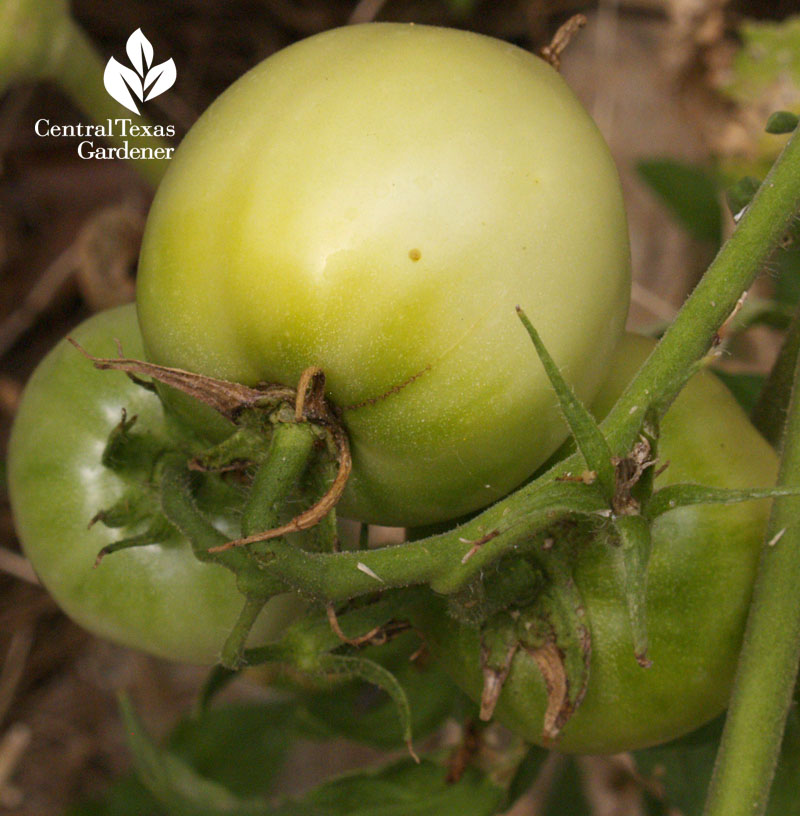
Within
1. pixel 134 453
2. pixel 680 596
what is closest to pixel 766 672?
pixel 680 596

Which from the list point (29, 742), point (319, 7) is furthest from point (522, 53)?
point (29, 742)

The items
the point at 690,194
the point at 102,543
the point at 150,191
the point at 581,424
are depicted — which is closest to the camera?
the point at 581,424

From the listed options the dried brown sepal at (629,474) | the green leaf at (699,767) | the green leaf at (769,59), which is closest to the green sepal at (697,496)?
the dried brown sepal at (629,474)

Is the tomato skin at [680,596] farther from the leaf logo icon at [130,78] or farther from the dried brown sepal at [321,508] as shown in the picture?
the leaf logo icon at [130,78]

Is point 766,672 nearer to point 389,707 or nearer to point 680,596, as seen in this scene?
point 680,596

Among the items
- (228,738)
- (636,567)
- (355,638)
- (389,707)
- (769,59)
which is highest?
(636,567)

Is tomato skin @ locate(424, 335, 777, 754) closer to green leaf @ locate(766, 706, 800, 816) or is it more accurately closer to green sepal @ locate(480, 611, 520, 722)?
green sepal @ locate(480, 611, 520, 722)

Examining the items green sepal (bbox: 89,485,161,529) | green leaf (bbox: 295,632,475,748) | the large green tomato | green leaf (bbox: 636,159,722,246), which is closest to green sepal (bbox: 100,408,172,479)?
green sepal (bbox: 89,485,161,529)

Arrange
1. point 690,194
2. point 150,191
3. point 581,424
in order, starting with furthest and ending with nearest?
1. point 150,191
2. point 690,194
3. point 581,424
